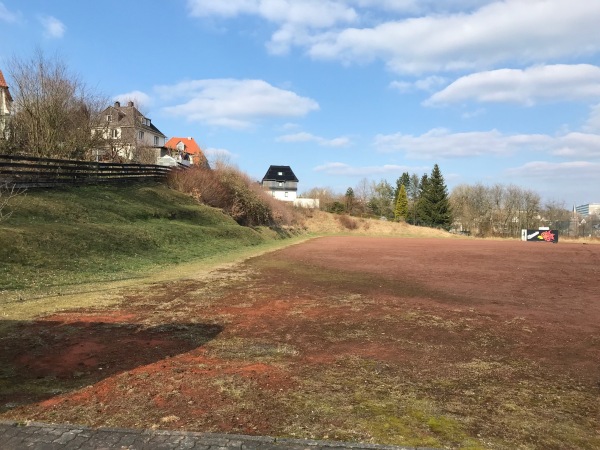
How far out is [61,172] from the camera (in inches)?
910

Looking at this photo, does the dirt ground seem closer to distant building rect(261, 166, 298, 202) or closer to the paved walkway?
the paved walkway

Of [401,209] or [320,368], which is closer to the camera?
[320,368]

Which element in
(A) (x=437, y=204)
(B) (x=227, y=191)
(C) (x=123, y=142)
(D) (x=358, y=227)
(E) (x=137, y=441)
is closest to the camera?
(E) (x=137, y=441)

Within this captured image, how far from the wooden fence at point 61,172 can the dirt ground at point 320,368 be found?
523 inches

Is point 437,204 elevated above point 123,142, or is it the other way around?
point 123,142

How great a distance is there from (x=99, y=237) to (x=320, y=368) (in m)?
14.0

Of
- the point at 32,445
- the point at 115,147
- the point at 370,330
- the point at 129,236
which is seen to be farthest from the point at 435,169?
the point at 32,445

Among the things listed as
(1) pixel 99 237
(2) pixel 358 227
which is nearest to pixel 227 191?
(1) pixel 99 237

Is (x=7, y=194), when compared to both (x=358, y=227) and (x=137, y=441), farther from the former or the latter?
(x=358, y=227)

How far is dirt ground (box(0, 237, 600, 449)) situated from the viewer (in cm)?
378

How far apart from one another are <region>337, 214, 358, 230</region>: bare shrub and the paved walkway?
2493 inches

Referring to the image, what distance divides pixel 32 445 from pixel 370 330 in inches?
204

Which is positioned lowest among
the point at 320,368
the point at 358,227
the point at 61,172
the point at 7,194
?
the point at 358,227

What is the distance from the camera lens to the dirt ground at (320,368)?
378 centimetres
